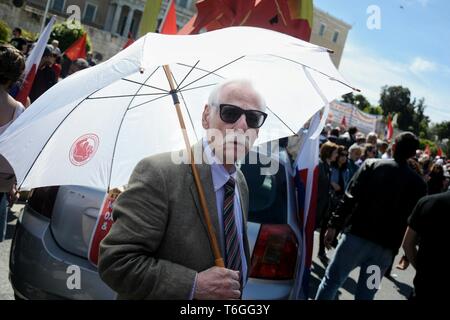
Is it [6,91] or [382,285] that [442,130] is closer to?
[382,285]

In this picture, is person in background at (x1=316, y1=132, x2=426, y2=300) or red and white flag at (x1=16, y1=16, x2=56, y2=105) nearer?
person in background at (x1=316, y1=132, x2=426, y2=300)

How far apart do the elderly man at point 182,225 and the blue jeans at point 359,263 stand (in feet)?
8.27

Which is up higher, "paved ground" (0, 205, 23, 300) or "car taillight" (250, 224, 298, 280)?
"car taillight" (250, 224, 298, 280)

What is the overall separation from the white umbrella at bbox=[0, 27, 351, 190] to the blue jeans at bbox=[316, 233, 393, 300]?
2.06 m

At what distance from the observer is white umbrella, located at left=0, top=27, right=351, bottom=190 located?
5.20 feet

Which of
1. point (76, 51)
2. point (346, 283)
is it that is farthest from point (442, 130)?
point (346, 283)

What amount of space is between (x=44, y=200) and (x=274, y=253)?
150cm

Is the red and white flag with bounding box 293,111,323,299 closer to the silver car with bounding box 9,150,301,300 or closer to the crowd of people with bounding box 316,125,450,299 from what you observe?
the silver car with bounding box 9,150,301,300

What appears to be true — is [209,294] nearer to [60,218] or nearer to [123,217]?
[123,217]

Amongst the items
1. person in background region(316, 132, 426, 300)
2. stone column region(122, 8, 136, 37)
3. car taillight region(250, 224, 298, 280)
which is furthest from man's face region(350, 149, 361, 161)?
stone column region(122, 8, 136, 37)

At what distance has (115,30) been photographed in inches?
2491

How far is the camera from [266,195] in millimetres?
2994

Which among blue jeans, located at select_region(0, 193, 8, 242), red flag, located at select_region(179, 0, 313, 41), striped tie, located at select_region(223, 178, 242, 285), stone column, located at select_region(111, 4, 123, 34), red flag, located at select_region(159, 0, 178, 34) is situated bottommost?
blue jeans, located at select_region(0, 193, 8, 242)
